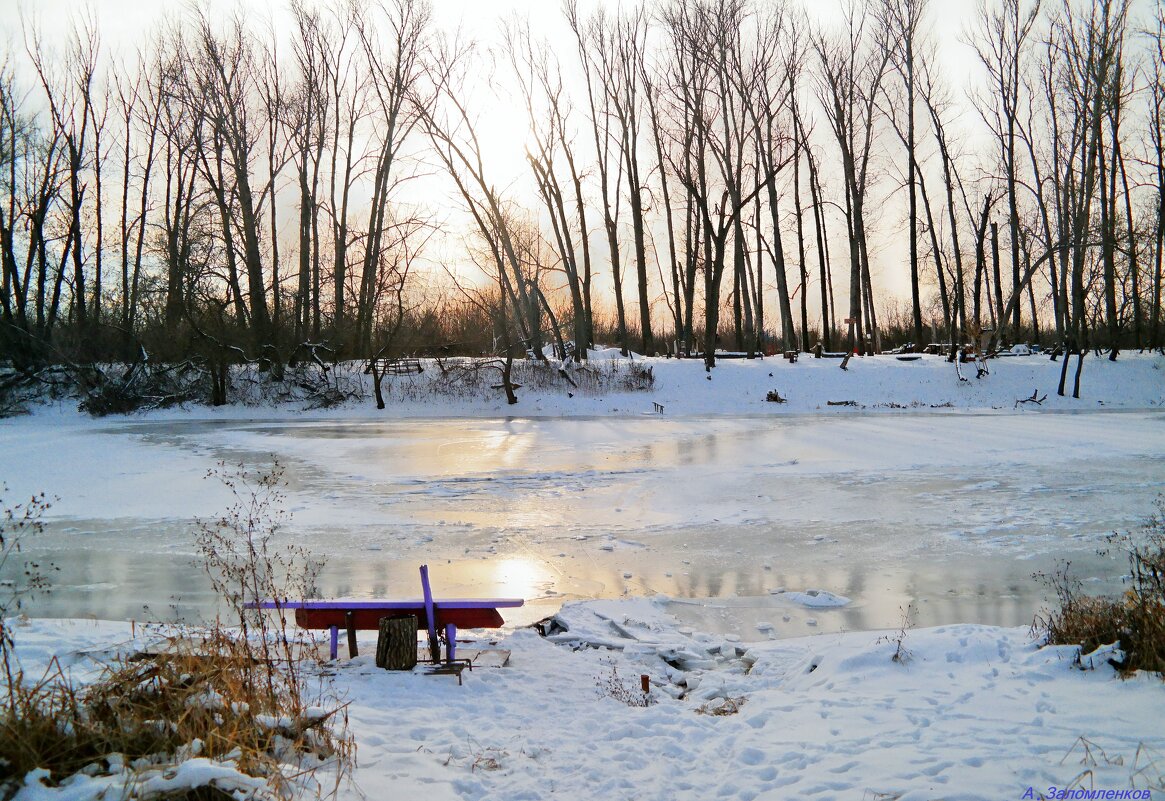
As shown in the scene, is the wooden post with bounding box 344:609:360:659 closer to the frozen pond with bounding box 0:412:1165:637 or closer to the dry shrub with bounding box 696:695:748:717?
the frozen pond with bounding box 0:412:1165:637

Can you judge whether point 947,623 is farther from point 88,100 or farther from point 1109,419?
point 88,100

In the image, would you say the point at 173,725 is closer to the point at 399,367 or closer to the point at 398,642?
the point at 398,642

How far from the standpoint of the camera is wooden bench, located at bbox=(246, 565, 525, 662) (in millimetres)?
6086

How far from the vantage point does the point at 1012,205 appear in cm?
3625

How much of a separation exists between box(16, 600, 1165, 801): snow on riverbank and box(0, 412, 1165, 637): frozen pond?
1.14 metres

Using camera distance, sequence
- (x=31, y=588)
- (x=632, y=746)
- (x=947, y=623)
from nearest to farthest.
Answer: (x=632, y=746), (x=947, y=623), (x=31, y=588)

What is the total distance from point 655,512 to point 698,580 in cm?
356

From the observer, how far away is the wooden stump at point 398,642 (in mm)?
5949

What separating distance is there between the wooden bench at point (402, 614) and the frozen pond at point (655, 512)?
1.47 meters

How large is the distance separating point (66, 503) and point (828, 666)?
43.7 feet

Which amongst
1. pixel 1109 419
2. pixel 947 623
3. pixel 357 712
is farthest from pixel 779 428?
pixel 357 712

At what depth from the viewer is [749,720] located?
510 centimetres

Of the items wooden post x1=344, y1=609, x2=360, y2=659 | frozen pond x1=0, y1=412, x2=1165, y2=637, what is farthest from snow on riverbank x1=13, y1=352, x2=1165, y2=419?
wooden post x1=344, y1=609, x2=360, y2=659

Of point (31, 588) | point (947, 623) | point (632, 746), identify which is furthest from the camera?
point (31, 588)
